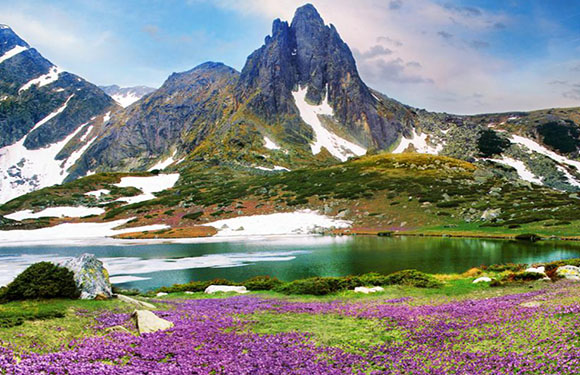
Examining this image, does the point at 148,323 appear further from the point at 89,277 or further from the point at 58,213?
the point at 58,213

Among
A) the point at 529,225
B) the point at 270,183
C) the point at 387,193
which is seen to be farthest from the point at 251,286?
the point at 270,183

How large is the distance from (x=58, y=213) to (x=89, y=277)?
15112 cm

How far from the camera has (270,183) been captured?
147875 mm

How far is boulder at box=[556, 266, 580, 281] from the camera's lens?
24.3 metres

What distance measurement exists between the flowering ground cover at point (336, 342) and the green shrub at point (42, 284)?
2511mm

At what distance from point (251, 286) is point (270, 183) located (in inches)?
4688

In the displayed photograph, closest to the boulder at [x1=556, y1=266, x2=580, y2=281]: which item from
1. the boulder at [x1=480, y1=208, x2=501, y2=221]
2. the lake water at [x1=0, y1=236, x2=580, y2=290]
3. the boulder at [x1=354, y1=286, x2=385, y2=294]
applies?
the boulder at [x1=354, y1=286, x2=385, y2=294]

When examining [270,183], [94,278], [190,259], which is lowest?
[190,259]

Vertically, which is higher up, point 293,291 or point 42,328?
point 42,328

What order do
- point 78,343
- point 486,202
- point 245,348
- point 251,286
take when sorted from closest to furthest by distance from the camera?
1. point 78,343
2. point 245,348
3. point 251,286
4. point 486,202

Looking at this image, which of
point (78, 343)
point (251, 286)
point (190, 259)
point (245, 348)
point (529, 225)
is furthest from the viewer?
point (529, 225)

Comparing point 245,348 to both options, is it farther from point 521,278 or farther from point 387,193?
point 387,193

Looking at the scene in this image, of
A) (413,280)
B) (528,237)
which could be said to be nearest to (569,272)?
(413,280)

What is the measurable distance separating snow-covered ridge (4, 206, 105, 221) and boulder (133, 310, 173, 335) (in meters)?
146
